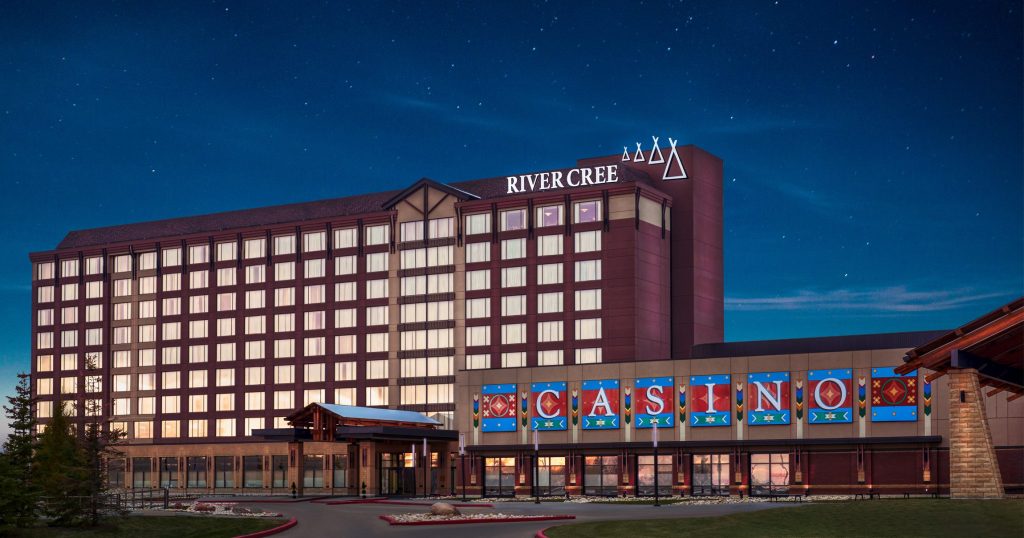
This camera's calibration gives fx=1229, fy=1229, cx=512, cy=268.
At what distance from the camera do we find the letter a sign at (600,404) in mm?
102062

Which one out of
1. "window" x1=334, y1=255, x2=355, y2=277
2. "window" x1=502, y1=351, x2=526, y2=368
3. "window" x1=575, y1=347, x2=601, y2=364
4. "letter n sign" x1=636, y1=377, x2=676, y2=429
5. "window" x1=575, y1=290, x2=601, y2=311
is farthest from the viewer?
"window" x1=334, y1=255, x2=355, y2=277

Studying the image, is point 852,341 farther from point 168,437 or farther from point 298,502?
point 168,437

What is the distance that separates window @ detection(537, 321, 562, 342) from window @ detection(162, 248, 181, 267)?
175 ft

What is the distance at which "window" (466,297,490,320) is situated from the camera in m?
135

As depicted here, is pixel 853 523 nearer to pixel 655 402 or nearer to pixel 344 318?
pixel 655 402

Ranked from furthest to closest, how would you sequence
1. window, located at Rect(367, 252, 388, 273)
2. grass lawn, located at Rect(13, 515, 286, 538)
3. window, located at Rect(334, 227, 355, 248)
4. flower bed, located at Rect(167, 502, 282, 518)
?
window, located at Rect(334, 227, 355, 248) → window, located at Rect(367, 252, 388, 273) → flower bed, located at Rect(167, 502, 282, 518) → grass lawn, located at Rect(13, 515, 286, 538)

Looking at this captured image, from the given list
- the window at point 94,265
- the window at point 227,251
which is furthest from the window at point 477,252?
the window at point 94,265

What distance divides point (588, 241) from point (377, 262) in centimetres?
2803

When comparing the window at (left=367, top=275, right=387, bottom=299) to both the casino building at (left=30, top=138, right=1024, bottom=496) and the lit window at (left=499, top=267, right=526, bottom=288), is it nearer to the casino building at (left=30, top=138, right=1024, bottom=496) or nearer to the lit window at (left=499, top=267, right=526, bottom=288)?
the casino building at (left=30, top=138, right=1024, bottom=496)

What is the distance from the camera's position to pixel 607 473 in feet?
338

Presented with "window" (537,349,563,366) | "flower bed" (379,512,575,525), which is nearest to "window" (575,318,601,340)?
"window" (537,349,563,366)

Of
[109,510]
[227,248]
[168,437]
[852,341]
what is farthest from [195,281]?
[109,510]

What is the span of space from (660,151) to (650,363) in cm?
4132

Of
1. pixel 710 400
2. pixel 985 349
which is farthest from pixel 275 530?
pixel 710 400
